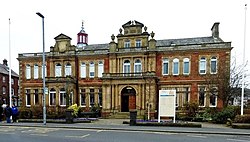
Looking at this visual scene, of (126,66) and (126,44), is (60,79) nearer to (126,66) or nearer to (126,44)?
(126,66)

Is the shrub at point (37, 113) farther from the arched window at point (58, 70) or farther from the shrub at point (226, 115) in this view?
the shrub at point (226, 115)

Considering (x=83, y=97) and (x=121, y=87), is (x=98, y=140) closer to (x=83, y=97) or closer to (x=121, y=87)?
(x=121, y=87)

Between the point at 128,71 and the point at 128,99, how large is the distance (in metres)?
4.04

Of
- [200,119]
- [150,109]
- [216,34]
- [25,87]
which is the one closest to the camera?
[200,119]

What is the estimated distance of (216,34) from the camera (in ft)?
105

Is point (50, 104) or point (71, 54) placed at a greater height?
point (71, 54)

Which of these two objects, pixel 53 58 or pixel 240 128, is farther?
pixel 53 58

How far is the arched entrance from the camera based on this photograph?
30.1 meters

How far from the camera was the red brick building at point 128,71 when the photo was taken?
28531 millimetres

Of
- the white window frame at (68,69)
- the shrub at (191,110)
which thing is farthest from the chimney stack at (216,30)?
the white window frame at (68,69)

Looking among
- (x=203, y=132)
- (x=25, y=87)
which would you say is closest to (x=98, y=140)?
(x=203, y=132)

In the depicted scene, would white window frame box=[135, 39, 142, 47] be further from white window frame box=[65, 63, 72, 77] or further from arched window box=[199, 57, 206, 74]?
white window frame box=[65, 63, 72, 77]

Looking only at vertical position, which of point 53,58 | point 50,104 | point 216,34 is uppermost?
point 216,34

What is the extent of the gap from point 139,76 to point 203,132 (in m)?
15.3
